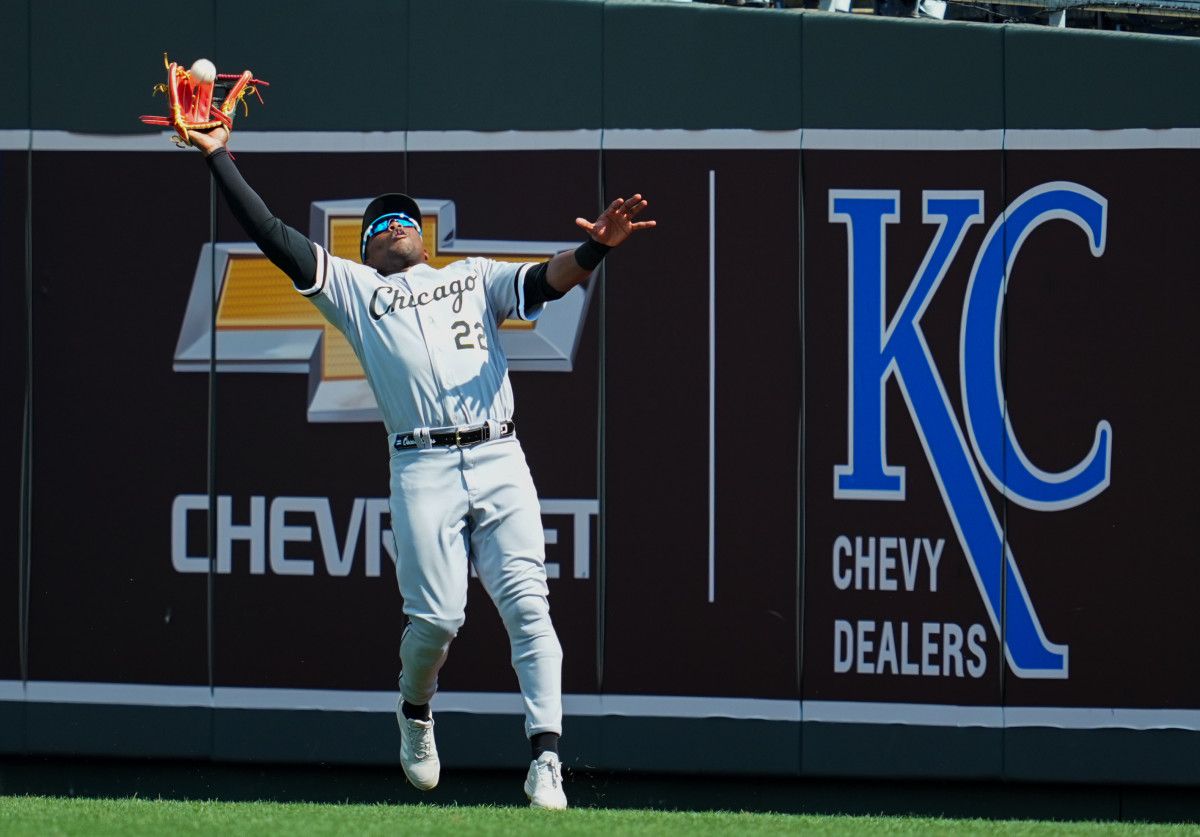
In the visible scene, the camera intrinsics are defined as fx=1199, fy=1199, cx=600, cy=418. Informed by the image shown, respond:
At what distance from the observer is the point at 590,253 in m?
3.30

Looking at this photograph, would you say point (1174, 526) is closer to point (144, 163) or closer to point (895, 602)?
point (895, 602)

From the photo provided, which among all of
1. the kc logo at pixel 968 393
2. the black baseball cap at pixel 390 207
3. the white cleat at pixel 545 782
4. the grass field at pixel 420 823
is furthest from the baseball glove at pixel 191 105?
the kc logo at pixel 968 393

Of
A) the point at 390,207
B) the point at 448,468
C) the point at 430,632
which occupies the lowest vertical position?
the point at 430,632

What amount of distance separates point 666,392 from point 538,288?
50.8 inches

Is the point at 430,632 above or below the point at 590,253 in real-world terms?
below

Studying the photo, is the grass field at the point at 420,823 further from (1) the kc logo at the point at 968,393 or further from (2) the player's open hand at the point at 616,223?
(2) the player's open hand at the point at 616,223

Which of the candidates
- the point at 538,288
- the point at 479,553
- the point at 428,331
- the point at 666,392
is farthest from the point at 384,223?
the point at 666,392

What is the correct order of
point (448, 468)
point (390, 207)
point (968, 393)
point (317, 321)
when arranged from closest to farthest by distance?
point (448, 468), point (390, 207), point (968, 393), point (317, 321)

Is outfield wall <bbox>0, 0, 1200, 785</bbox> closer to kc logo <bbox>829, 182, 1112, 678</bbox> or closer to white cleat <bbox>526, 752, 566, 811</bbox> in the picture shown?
kc logo <bbox>829, 182, 1112, 678</bbox>

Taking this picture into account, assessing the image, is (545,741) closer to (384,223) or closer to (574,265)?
(574,265)

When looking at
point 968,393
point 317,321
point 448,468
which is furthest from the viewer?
point 317,321

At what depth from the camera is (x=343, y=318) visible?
11.5 ft

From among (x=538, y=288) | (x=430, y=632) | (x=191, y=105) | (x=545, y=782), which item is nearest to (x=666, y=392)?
(x=538, y=288)

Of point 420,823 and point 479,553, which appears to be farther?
point 479,553
